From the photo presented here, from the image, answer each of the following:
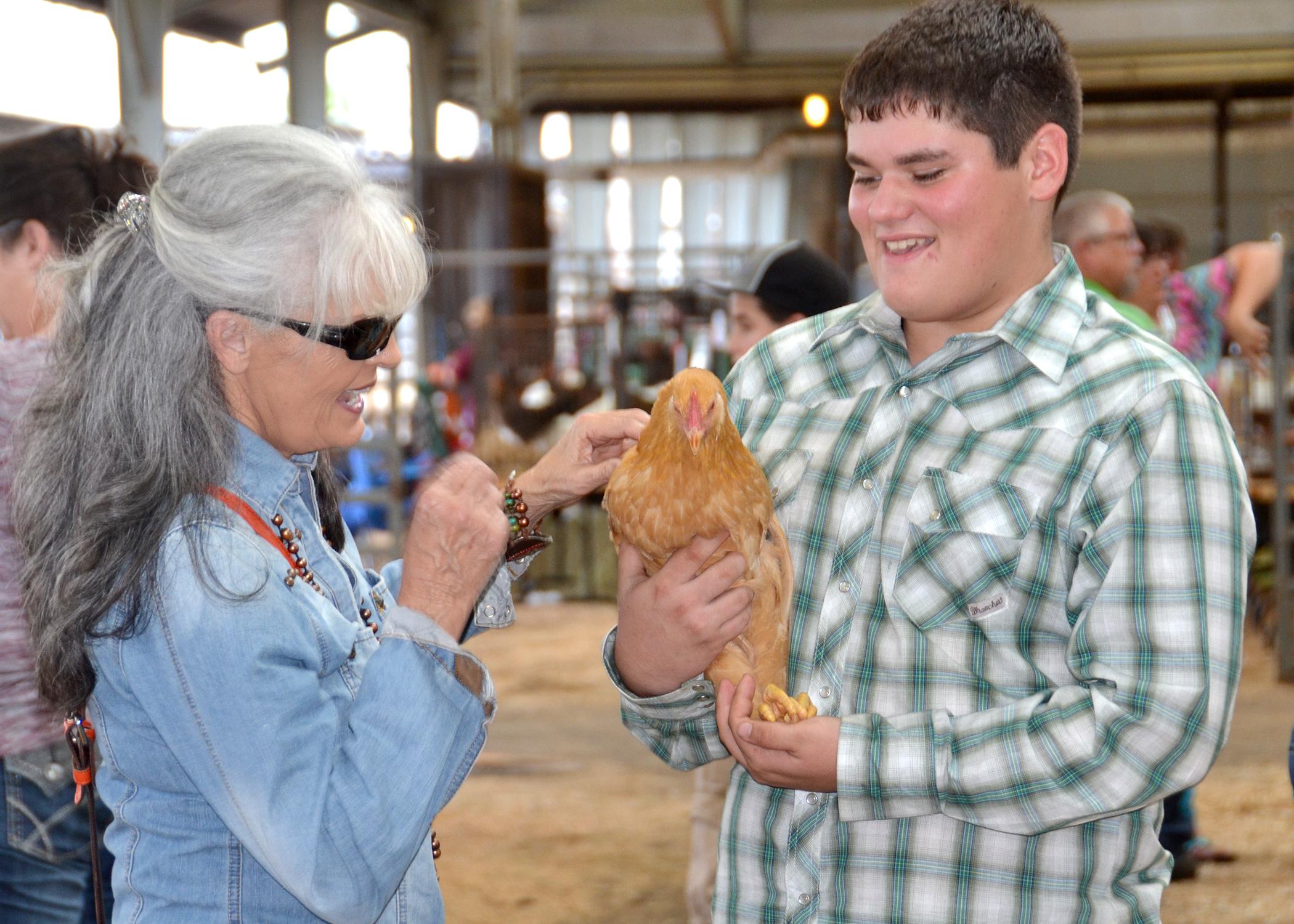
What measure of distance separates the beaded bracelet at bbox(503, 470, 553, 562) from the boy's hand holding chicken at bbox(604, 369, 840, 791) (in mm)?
168

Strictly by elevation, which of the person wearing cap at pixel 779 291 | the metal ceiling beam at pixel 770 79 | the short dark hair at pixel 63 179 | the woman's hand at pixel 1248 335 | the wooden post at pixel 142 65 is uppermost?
the metal ceiling beam at pixel 770 79

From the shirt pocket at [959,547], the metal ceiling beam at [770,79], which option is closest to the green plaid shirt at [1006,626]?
the shirt pocket at [959,547]

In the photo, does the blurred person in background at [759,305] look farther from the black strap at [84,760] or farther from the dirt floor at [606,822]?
the black strap at [84,760]

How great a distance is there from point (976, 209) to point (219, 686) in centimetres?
107

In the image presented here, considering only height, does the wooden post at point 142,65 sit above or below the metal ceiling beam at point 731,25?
below

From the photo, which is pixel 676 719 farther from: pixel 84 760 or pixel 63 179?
pixel 63 179

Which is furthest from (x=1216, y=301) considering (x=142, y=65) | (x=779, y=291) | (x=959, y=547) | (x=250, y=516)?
(x=142, y=65)

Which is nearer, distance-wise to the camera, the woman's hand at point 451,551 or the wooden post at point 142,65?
the woman's hand at point 451,551

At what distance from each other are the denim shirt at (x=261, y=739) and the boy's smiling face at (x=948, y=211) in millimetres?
759

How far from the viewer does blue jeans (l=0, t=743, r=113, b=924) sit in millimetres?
1954

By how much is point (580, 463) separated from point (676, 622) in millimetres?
410

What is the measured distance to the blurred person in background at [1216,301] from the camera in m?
5.36

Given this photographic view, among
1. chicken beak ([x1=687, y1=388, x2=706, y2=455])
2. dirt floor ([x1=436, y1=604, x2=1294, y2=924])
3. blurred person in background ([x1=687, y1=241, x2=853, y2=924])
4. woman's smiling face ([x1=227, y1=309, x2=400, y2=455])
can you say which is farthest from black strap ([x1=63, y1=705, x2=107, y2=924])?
dirt floor ([x1=436, y1=604, x2=1294, y2=924])

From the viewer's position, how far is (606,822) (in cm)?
484
